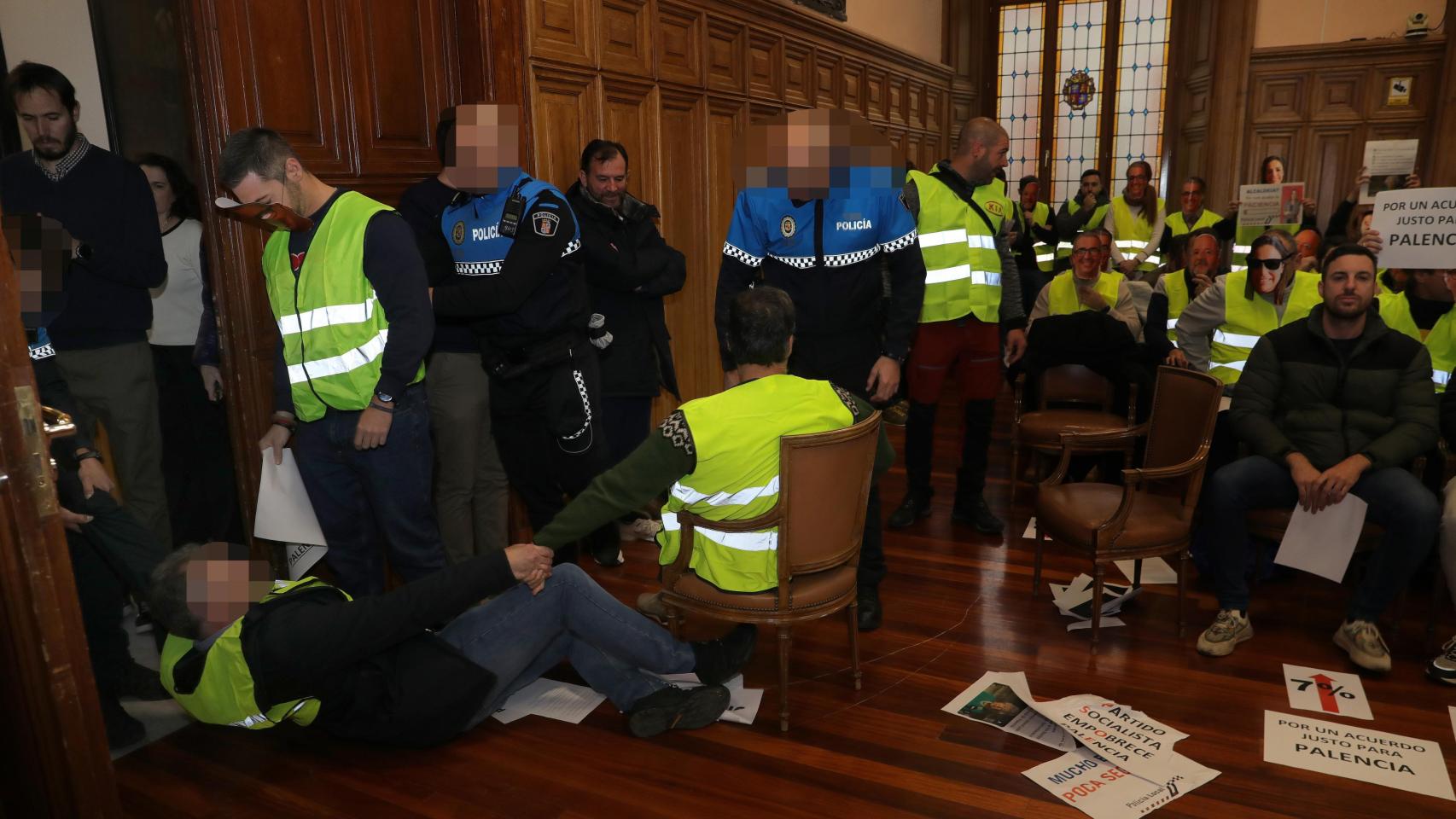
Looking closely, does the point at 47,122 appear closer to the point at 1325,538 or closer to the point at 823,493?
the point at 823,493

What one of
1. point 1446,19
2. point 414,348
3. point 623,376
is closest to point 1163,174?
point 1446,19

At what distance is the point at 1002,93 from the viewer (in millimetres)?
9336

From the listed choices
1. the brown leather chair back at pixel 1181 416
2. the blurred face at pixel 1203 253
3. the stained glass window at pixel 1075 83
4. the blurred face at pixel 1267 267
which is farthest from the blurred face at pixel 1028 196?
the brown leather chair back at pixel 1181 416

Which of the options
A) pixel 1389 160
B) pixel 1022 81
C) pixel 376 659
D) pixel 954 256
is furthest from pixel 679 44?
pixel 1022 81

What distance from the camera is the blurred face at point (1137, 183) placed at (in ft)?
22.6

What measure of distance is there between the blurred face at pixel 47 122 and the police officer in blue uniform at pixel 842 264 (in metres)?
1.95

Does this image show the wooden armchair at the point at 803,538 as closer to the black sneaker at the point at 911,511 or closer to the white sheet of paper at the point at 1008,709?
the white sheet of paper at the point at 1008,709

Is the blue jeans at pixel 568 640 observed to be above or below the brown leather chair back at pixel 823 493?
below

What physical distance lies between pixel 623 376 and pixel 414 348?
1271 mm

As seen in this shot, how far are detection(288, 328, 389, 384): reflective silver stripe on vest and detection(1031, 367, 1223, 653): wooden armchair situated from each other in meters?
2.22

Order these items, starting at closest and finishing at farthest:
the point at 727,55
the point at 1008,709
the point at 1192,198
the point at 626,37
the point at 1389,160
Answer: the point at 1008,709 < the point at 626,37 < the point at 727,55 < the point at 1389,160 < the point at 1192,198

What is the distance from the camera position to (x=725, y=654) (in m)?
2.65

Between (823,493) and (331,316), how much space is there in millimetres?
1387

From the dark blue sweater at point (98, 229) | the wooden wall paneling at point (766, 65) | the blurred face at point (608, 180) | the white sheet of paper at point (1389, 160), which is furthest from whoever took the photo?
the white sheet of paper at point (1389, 160)
